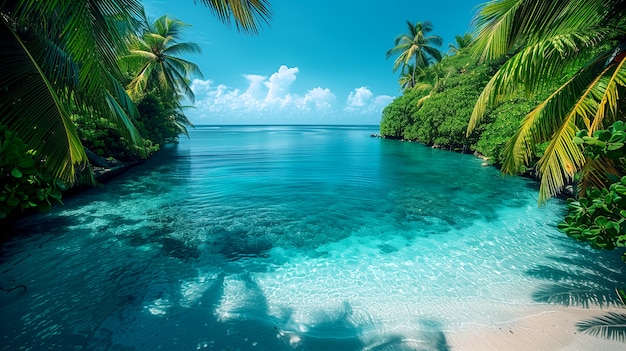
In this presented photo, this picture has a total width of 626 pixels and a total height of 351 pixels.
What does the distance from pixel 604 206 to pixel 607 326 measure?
211 cm

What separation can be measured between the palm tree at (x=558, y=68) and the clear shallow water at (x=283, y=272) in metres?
1.97

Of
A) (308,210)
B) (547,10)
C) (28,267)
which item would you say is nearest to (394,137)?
(308,210)

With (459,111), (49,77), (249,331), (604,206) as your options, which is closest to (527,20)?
(604,206)

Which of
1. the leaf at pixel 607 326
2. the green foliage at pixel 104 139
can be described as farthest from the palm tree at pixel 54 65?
the green foliage at pixel 104 139

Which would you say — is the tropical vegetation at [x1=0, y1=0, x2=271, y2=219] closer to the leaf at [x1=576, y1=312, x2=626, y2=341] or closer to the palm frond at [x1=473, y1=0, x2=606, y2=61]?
the palm frond at [x1=473, y1=0, x2=606, y2=61]

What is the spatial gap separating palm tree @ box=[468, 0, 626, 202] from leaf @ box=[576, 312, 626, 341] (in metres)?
1.71

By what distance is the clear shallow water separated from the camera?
11.5ft

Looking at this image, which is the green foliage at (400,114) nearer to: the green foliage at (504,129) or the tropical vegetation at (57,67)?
the green foliage at (504,129)

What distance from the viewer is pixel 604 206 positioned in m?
2.49

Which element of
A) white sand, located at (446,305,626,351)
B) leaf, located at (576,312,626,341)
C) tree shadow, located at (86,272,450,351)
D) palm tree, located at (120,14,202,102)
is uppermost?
palm tree, located at (120,14,202,102)

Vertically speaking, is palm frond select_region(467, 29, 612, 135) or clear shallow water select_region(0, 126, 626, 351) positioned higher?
palm frond select_region(467, 29, 612, 135)

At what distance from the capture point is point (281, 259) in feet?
18.0

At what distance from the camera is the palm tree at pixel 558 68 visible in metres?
3.65

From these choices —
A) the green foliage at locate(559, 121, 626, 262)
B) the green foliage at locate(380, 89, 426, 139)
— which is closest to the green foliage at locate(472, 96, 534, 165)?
the green foliage at locate(559, 121, 626, 262)
